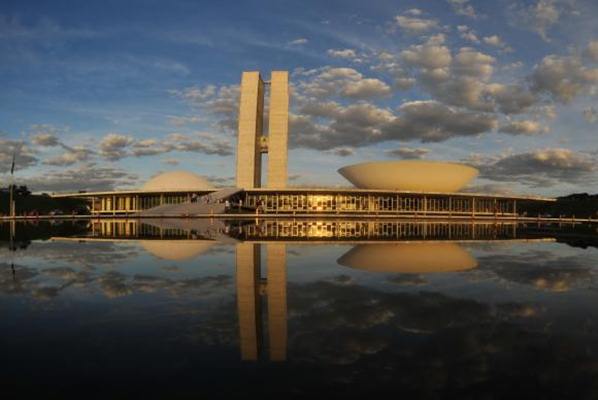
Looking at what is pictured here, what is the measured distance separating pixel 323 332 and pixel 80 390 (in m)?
2.75

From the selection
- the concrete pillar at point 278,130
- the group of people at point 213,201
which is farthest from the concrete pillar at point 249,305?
the concrete pillar at point 278,130

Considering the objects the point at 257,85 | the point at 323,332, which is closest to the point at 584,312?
the point at 323,332

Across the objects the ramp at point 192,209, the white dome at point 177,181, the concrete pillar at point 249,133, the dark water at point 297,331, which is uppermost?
the concrete pillar at point 249,133

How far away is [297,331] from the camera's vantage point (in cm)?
574

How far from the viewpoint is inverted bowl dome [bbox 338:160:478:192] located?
2859 inches

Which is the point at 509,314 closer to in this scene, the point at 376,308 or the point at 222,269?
the point at 376,308

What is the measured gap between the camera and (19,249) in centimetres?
1641

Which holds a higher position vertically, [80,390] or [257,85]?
[257,85]

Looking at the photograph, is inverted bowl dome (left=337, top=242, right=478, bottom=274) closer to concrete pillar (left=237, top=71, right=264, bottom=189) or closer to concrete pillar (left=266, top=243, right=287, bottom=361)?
concrete pillar (left=266, top=243, right=287, bottom=361)

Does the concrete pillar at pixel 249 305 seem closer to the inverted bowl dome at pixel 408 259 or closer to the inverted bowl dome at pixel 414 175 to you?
the inverted bowl dome at pixel 408 259

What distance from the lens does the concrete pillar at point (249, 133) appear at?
77.2 m

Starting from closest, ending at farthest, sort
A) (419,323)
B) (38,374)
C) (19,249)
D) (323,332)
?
(38,374) → (323,332) → (419,323) → (19,249)

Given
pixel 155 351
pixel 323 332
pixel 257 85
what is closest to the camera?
pixel 155 351

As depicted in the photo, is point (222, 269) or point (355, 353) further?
point (222, 269)
